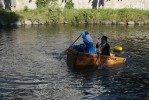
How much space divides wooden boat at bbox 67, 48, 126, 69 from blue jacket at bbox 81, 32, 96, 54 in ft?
1.42

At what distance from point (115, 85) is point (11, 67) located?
25.8 feet

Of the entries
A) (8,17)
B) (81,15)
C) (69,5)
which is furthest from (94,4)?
(8,17)

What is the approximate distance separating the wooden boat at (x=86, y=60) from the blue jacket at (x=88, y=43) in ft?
1.42

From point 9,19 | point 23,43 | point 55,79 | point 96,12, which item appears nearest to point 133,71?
point 55,79

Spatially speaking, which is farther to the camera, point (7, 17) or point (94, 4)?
point (94, 4)

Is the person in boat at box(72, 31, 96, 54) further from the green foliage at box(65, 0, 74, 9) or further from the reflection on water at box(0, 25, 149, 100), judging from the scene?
the green foliage at box(65, 0, 74, 9)

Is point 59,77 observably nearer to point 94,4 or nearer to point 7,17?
point 7,17

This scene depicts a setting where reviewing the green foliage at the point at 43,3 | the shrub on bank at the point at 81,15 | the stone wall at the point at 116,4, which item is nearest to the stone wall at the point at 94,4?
the stone wall at the point at 116,4

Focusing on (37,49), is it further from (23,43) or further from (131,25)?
(131,25)

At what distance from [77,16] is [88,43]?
134 ft

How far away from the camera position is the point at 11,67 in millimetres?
28297

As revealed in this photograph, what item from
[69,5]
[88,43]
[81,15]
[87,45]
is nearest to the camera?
[88,43]

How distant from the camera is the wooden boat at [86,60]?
94.3ft

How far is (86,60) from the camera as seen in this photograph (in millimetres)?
28875
